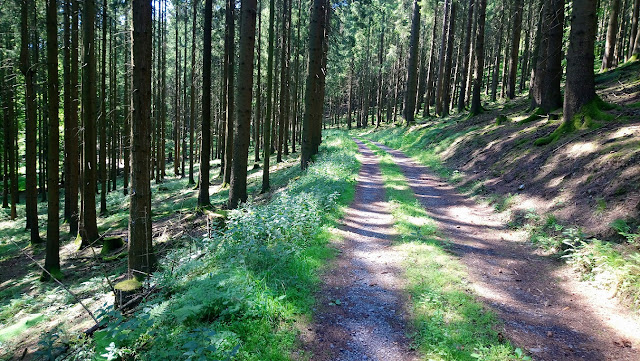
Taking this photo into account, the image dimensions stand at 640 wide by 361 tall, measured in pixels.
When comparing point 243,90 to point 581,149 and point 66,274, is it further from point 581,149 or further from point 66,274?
point 581,149

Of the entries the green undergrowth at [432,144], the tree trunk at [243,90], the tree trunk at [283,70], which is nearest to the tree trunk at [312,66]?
the tree trunk at [283,70]

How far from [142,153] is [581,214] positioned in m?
7.91

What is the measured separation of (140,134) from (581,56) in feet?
36.2

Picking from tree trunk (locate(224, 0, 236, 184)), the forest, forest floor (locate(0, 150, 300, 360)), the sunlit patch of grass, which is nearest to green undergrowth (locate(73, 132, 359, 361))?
the forest

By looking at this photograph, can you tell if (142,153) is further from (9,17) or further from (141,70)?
(9,17)

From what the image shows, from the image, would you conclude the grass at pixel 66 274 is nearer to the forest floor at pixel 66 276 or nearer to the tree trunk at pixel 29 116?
the forest floor at pixel 66 276

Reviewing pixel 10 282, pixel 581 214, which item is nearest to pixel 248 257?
pixel 581 214

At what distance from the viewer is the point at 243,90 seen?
1027cm

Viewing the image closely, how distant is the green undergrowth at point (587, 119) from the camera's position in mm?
9461

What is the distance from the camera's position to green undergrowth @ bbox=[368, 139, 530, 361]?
12.4ft

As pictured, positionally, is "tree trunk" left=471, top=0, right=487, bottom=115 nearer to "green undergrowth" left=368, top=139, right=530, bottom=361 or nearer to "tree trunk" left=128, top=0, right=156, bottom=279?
"green undergrowth" left=368, top=139, right=530, bottom=361

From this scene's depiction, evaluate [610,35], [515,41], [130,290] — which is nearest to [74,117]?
[130,290]

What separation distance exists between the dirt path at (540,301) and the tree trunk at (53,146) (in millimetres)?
10835

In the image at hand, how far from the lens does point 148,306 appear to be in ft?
15.9
